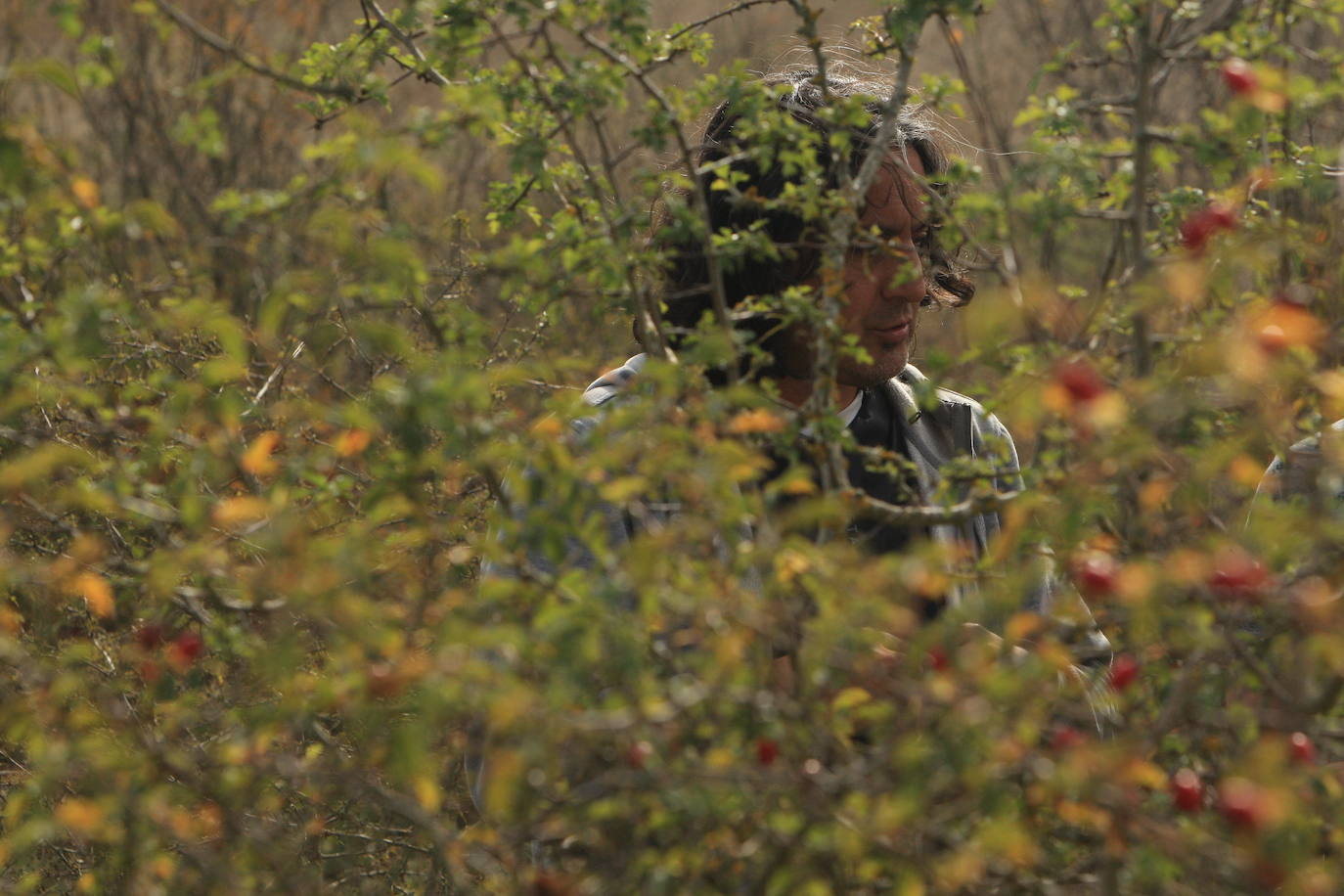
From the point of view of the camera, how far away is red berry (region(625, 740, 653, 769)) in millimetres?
1623

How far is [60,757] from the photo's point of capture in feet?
5.32

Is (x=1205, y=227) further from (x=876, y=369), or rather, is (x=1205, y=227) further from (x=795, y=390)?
(x=795, y=390)

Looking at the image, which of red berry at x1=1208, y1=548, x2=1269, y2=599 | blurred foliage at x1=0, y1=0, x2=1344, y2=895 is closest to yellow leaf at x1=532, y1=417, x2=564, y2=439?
blurred foliage at x1=0, y1=0, x2=1344, y2=895

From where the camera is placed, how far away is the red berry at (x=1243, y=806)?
1397 millimetres

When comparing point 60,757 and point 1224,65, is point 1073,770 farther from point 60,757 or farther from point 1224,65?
point 60,757

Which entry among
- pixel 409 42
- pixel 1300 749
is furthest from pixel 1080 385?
pixel 409 42

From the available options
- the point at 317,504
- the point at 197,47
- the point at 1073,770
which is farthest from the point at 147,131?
the point at 1073,770

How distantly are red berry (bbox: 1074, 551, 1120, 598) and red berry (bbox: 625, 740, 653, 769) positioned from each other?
19.7 inches

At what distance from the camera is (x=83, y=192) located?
6.01 feet

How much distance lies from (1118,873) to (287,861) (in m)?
0.98

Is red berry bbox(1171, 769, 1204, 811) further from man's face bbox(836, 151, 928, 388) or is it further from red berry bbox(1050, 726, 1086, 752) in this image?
man's face bbox(836, 151, 928, 388)

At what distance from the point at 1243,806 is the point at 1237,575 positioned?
0.80 ft

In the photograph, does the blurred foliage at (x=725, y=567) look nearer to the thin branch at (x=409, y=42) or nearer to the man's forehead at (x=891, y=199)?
the thin branch at (x=409, y=42)

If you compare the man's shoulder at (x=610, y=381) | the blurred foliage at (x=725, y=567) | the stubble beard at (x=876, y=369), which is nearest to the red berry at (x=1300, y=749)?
the blurred foliage at (x=725, y=567)
